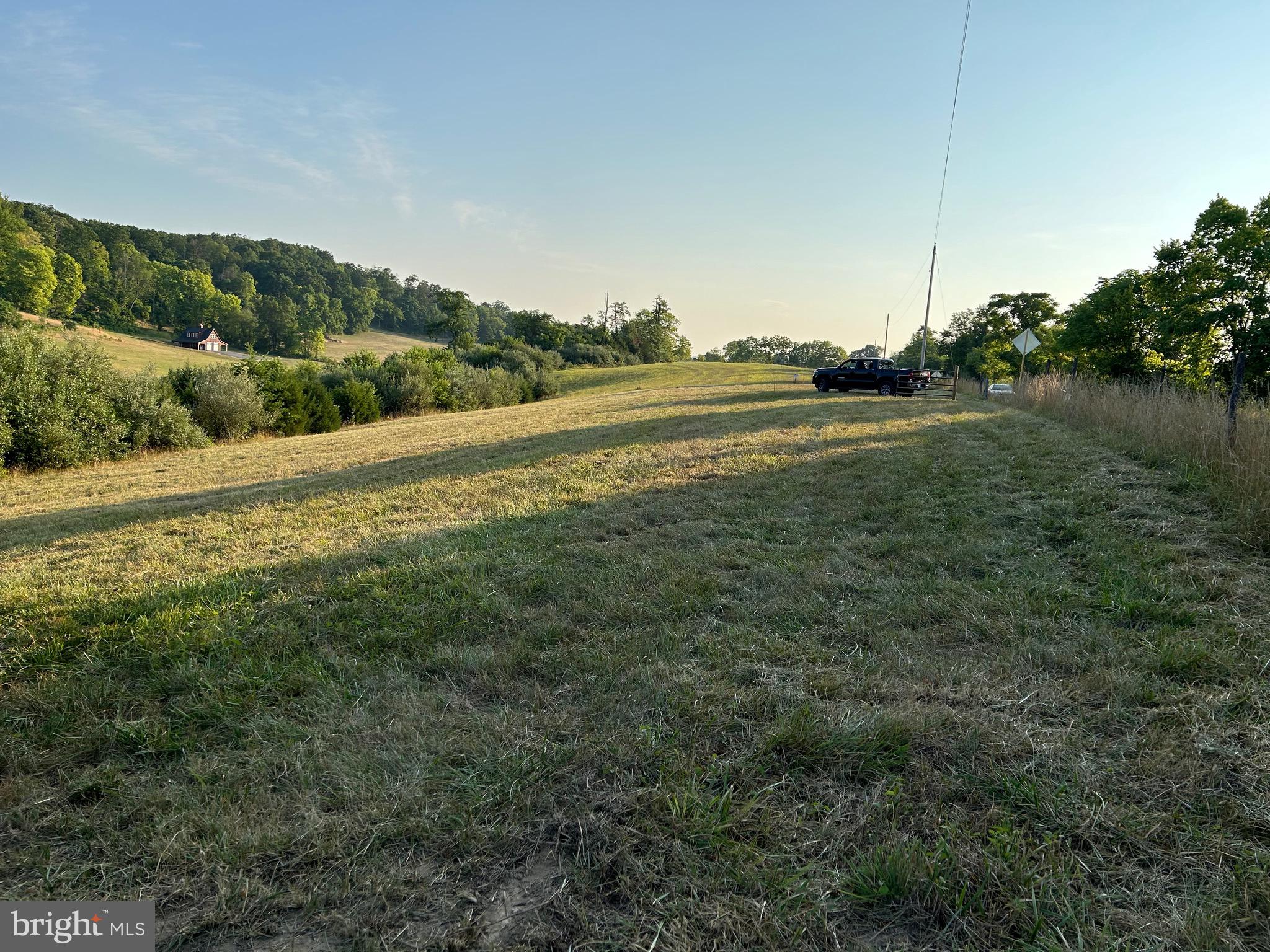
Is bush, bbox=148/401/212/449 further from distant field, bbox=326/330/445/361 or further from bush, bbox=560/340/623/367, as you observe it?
distant field, bbox=326/330/445/361

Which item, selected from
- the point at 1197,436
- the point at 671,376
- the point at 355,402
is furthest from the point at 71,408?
the point at 671,376

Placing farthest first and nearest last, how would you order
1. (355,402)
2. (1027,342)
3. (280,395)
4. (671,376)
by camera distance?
(671,376) < (355,402) < (280,395) < (1027,342)

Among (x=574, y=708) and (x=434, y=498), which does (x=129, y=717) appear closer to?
(x=574, y=708)

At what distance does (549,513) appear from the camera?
6.02 meters

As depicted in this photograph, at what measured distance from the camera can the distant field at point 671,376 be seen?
40.2m

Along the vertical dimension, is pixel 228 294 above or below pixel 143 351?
above

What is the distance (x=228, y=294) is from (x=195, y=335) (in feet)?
30.6

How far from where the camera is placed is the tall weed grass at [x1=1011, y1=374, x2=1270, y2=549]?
466 cm

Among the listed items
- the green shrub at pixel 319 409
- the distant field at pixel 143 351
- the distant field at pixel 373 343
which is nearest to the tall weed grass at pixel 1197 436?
the green shrub at pixel 319 409

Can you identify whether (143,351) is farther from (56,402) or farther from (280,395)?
(56,402)

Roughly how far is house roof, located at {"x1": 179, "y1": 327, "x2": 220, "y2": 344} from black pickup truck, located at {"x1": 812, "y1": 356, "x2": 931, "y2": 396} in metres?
81.3

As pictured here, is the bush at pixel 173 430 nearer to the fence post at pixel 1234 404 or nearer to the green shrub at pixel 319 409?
the green shrub at pixel 319 409

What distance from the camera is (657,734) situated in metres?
2.34

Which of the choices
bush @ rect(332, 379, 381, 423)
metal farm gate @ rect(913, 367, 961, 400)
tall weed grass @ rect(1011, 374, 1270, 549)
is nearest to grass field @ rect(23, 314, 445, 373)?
bush @ rect(332, 379, 381, 423)
